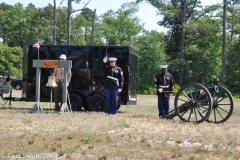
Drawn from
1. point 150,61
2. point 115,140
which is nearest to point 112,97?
point 115,140

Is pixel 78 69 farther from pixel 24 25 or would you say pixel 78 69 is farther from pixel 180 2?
pixel 24 25

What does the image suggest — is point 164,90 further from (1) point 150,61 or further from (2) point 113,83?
(1) point 150,61

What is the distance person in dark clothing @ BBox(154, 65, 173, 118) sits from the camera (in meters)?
12.6

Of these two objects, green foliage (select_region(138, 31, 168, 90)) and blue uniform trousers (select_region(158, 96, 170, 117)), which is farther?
green foliage (select_region(138, 31, 168, 90))

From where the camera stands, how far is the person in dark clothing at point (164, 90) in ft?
41.3

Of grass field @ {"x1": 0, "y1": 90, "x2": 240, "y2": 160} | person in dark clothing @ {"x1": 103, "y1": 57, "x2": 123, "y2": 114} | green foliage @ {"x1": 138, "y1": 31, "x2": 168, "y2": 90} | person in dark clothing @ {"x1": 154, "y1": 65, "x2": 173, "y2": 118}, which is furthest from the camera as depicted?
green foliage @ {"x1": 138, "y1": 31, "x2": 168, "y2": 90}

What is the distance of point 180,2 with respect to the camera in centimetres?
4778

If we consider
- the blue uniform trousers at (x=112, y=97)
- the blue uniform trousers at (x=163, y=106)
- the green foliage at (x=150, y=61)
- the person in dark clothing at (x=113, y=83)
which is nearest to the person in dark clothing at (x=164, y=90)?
the blue uniform trousers at (x=163, y=106)

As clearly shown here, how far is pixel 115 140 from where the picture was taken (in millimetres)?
7949

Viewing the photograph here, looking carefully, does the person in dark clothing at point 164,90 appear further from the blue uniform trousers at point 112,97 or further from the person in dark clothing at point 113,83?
the blue uniform trousers at point 112,97

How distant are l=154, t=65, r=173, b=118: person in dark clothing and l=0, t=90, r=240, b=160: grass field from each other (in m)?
2.21

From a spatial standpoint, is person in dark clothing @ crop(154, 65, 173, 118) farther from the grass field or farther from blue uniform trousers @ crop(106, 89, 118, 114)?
the grass field

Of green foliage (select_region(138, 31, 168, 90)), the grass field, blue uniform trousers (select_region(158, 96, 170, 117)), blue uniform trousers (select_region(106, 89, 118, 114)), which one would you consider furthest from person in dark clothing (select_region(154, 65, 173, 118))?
green foliage (select_region(138, 31, 168, 90))

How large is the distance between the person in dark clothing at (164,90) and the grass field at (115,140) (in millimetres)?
2208
